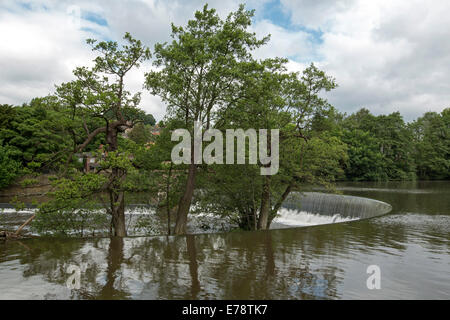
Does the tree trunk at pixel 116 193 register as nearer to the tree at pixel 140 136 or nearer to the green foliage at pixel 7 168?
the tree at pixel 140 136

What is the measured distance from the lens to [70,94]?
36.9 feet

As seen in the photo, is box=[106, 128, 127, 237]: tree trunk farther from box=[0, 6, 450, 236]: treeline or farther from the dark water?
the dark water

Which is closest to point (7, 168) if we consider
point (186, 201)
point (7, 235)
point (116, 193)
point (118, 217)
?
point (118, 217)

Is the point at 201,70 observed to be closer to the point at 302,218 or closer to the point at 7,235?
the point at 7,235

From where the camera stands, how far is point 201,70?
11648 millimetres

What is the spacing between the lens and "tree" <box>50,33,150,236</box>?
10.7m

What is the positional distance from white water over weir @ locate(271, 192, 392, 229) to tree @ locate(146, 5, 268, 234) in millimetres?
9503

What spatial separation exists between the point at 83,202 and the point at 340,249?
9.17m

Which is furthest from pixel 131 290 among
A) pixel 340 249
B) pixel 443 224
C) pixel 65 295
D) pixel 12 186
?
pixel 12 186

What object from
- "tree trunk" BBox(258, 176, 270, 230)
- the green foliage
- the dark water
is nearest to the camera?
the dark water

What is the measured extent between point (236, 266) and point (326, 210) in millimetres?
16497

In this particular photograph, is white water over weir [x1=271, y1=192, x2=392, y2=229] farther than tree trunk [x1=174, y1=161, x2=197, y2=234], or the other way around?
white water over weir [x1=271, y1=192, x2=392, y2=229]

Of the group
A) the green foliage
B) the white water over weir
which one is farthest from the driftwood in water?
the green foliage

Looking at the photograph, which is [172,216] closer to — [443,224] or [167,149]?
[167,149]
